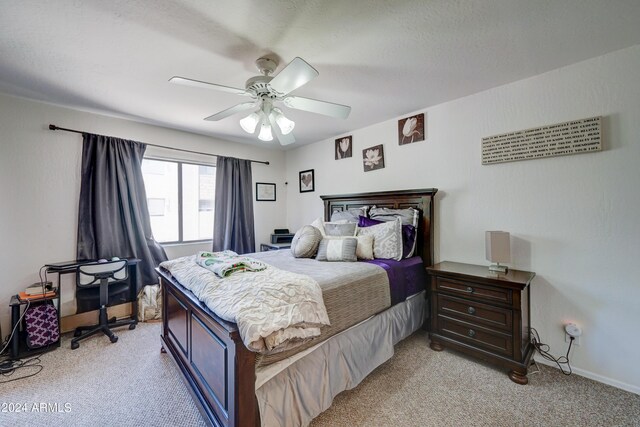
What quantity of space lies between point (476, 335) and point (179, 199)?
156 inches

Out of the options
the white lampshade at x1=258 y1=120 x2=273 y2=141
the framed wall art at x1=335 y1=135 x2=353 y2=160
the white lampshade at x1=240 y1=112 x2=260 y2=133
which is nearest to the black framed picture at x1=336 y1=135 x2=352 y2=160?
the framed wall art at x1=335 y1=135 x2=353 y2=160

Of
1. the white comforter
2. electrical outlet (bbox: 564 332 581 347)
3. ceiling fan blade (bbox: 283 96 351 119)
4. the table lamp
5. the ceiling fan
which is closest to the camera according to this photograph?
the white comforter

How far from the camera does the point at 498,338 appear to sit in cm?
199

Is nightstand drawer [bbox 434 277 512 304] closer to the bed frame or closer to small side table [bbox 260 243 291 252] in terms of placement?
the bed frame

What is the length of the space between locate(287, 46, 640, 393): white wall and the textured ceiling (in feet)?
0.76

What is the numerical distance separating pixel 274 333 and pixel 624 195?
8.66 feet

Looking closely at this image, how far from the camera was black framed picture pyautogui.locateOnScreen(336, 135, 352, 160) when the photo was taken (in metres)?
3.70

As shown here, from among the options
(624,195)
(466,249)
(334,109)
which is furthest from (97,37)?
(624,195)

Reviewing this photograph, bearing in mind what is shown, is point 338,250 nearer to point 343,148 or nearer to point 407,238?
point 407,238

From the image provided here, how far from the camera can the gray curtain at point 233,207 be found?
3.90 m

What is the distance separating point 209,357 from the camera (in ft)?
4.68

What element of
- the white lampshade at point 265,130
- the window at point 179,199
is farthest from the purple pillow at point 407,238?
the window at point 179,199

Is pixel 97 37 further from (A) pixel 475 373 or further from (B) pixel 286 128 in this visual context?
(A) pixel 475 373

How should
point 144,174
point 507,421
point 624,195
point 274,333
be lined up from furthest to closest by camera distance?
point 144,174 < point 624,195 < point 507,421 < point 274,333
